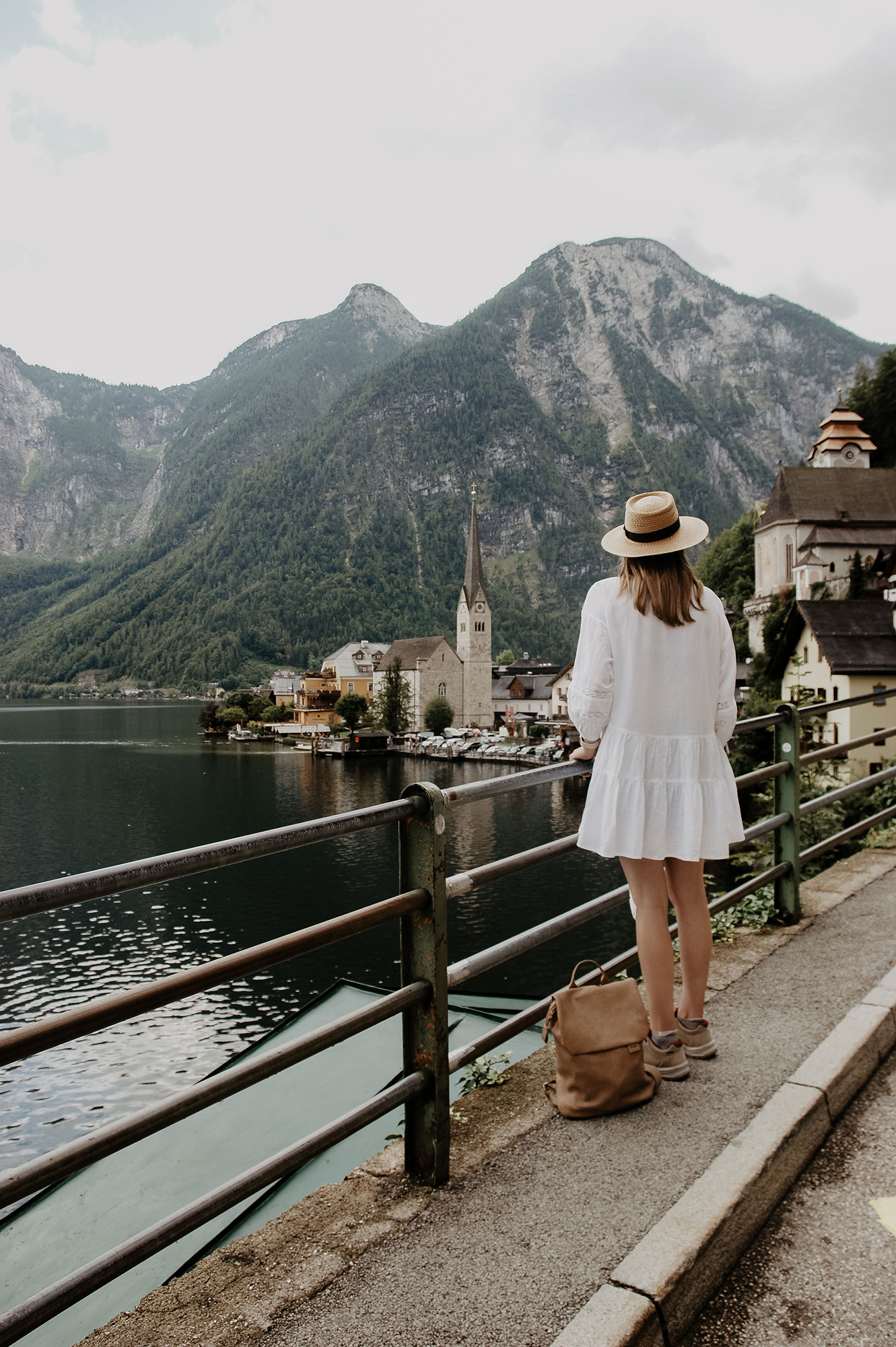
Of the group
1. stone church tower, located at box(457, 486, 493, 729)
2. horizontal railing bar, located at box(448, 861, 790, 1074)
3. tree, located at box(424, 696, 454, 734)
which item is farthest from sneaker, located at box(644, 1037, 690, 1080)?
stone church tower, located at box(457, 486, 493, 729)

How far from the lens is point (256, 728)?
107812 millimetres

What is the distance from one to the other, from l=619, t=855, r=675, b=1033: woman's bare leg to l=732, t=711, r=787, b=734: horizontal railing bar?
51.1 inches

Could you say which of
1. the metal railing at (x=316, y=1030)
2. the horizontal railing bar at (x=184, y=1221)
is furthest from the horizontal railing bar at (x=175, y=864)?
the horizontal railing bar at (x=184, y=1221)

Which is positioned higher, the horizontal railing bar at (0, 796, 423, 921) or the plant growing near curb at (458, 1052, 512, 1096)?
the horizontal railing bar at (0, 796, 423, 921)

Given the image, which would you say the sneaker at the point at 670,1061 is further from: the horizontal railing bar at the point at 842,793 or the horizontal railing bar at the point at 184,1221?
the horizontal railing bar at the point at 842,793

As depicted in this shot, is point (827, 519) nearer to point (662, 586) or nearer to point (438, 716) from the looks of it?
point (438, 716)

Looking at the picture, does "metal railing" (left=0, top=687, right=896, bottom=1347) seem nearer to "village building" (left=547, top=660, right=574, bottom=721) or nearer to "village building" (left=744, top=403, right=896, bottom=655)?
"village building" (left=744, top=403, right=896, bottom=655)

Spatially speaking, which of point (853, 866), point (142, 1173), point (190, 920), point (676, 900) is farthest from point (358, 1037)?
point (190, 920)

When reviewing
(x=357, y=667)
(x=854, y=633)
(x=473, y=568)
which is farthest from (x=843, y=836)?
(x=357, y=667)

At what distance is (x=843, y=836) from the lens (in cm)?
578

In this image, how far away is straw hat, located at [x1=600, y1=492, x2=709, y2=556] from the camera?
2803mm

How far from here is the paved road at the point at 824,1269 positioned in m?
1.95

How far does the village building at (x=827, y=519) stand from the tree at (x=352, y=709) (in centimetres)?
5207

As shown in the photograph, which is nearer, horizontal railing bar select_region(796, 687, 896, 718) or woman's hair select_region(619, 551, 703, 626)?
woman's hair select_region(619, 551, 703, 626)
